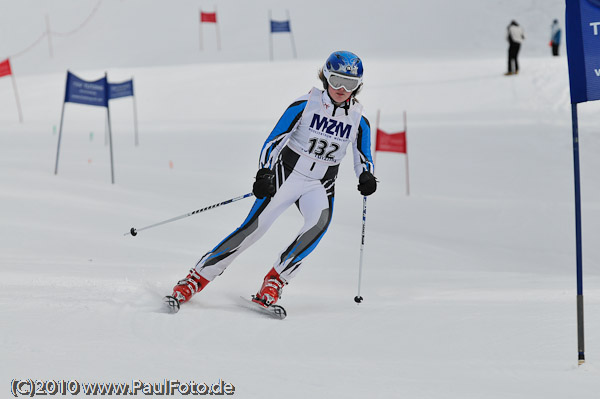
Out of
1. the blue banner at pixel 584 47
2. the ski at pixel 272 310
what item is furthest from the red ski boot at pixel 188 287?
the blue banner at pixel 584 47

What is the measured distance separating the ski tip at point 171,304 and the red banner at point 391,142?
24.4 ft

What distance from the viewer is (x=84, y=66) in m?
28.9

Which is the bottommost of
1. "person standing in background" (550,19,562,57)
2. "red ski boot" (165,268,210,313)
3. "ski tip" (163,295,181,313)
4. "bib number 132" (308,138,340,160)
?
"ski tip" (163,295,181,313)

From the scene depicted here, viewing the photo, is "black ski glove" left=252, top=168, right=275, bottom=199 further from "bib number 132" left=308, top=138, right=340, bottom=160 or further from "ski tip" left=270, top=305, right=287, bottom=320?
"ski tip" left=270, top=305, right=287, bottom=320

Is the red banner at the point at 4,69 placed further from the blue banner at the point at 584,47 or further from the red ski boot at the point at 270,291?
the blue banner at the point at 584,47

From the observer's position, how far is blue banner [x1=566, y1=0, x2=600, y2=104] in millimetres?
3707

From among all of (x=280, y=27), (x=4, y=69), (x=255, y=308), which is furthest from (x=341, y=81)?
(x=280, y=27)

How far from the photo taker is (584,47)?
12.3 ft

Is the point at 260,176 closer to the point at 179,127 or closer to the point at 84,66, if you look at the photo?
the point at 179,127

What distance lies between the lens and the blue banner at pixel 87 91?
36.9 ft

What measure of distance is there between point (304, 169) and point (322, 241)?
3.86 m

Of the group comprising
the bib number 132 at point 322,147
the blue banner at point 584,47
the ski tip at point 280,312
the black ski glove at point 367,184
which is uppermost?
the blue banner at point 584,47

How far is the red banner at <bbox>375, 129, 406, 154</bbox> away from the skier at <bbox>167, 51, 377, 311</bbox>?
6778mm

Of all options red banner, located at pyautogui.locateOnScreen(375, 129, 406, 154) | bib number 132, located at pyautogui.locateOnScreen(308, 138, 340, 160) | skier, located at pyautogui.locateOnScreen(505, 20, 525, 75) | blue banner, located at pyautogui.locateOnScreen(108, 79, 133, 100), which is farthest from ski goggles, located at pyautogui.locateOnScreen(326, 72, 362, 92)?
skier, located at pyautogui.locateOnScreen(505, 20, 525, 75)
